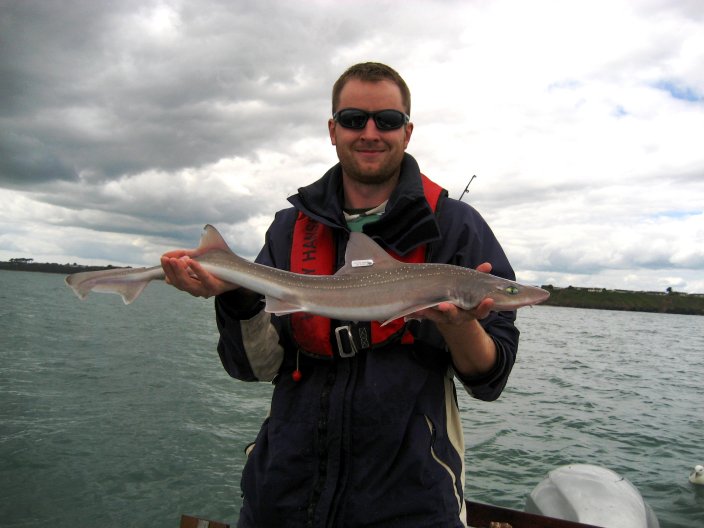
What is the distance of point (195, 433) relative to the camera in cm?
1409

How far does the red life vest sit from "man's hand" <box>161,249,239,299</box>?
557mm

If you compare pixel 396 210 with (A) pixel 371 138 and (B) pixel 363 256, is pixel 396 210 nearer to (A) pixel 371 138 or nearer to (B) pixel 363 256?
(B) pixel 363 256

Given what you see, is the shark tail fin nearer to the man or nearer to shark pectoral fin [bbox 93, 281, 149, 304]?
shark pectoral fin [bbox 93, 281, 149, 304]

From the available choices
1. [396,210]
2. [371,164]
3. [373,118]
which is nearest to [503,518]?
[396,210]

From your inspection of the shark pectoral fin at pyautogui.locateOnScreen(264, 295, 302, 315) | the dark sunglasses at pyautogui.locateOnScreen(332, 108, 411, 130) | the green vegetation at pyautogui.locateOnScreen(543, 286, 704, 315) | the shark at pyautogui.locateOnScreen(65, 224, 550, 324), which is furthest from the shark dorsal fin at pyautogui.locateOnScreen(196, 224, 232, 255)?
the green vegetation at pyautogui.locateOnScreen(543, 286, 704, 315)

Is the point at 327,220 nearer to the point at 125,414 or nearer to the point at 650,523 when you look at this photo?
the point at 650,523

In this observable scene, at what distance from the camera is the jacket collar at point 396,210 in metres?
3.63

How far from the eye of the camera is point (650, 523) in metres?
6.99

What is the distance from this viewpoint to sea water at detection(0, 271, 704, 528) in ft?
33.2

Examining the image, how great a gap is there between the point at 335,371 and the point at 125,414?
534 inches

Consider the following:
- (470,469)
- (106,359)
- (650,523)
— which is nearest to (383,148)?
(650,523)

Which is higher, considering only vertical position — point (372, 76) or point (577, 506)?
point (372, 76)

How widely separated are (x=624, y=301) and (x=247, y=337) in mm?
184770

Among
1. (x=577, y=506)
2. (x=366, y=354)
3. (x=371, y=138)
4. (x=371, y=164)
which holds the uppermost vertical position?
(x=371, y=138)
